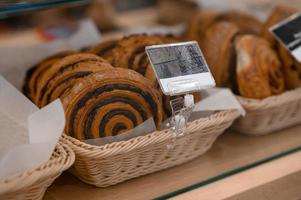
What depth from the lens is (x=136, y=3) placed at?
1862 mm

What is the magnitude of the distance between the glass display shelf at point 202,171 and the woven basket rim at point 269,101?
93 millimetres

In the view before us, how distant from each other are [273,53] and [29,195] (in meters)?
0.60

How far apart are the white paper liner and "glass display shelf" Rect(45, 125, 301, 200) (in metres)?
0.12

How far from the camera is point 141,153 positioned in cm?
78

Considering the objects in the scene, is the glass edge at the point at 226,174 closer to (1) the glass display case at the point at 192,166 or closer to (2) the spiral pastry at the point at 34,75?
(1) the glass display case at the point at 192,166

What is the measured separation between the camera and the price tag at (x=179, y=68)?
751 mm

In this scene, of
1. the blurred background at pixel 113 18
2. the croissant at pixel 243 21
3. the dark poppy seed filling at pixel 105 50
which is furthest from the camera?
the blurred background at pixel 113 18

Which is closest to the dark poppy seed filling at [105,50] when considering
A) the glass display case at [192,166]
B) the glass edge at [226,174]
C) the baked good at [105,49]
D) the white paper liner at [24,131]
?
the baked good at [105,49]

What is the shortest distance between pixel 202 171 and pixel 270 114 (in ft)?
0.66

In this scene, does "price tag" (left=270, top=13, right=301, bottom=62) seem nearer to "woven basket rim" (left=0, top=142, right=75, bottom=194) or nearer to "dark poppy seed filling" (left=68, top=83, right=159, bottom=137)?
"dark poppy seed filling" (left=68, top=83, right=159, bottom=137)

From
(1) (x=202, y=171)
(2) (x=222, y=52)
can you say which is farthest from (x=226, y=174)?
(2) (x=222, y=52)

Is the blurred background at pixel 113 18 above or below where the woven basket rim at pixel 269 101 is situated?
above

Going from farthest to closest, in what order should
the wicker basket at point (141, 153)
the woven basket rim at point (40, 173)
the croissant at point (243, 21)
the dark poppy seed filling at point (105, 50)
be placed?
the croissant at point (243, 21) → the dark poppy seed filling at point (105, 50) → the wicker basket at point (141, 153) → the woven basket rim at point (40, 173)

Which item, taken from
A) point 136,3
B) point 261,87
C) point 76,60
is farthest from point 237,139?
point 136,3
